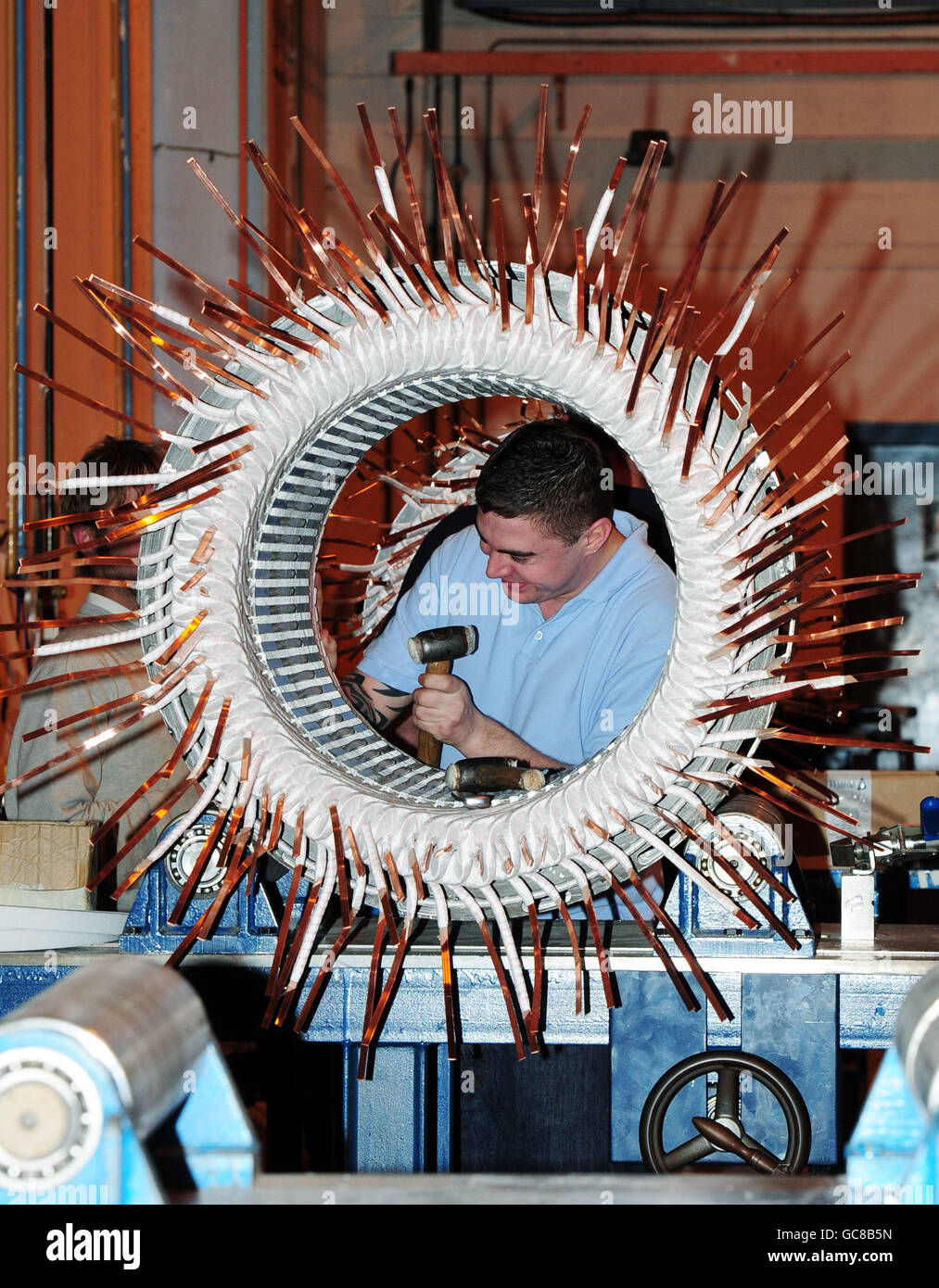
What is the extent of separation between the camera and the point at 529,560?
1.63 metres

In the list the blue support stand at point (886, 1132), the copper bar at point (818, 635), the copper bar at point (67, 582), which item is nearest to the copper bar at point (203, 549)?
the copper bar at point (67, 582)

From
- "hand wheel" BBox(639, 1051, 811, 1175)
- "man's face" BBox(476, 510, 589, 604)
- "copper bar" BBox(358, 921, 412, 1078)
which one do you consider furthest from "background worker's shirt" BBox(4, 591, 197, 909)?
"hand wheel" BBox(639, 1051, 811, 1175)

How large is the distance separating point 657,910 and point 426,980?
0.72 ft

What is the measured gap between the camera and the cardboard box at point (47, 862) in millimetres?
1277

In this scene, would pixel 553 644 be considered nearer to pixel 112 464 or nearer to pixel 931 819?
pixel 931 819

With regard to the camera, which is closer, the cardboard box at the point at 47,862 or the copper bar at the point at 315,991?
the copper bar at the point at 315,991

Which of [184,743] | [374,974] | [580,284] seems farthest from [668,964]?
[580,284]

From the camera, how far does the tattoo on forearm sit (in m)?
1.67

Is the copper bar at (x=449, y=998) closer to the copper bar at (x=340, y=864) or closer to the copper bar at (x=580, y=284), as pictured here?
the copper bar at (x=340, y=864)

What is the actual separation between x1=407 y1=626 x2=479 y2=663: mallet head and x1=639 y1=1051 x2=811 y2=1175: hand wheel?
595 mm

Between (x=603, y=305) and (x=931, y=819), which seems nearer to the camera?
(x=603, y=305)

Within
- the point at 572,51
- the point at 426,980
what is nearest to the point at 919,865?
the point at 426,980

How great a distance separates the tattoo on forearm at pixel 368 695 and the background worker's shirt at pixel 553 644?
0.01 m

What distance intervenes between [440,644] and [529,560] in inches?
6.8
